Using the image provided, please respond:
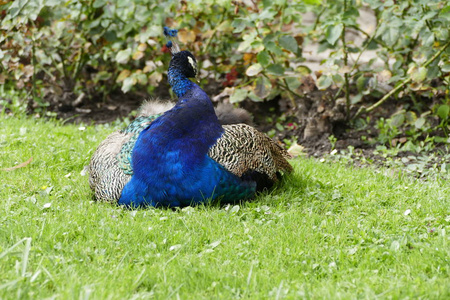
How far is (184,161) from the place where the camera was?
12.6 feet

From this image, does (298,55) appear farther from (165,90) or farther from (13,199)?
(13,199)

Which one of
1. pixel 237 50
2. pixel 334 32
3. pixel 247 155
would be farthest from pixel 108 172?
pixel 237 50

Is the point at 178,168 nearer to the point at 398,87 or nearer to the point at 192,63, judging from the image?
the point at 192,63

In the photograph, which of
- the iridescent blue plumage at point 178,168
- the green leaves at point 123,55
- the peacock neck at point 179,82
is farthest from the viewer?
the green leaves at point 123,55

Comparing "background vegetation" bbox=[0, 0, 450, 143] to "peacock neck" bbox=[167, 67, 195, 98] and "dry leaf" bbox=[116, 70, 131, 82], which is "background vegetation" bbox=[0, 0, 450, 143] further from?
"peacock neck" bbox=[167, 67, 195, 98]

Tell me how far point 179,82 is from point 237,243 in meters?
1.39

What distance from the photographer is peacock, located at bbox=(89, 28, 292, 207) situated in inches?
152

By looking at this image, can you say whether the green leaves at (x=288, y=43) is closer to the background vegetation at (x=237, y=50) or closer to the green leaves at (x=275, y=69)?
the background vegetation at (x=237, y=50)

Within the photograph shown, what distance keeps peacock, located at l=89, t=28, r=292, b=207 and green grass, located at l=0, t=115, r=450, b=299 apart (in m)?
0.12

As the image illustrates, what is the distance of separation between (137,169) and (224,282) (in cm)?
125

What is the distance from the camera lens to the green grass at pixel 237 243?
2.78 metres

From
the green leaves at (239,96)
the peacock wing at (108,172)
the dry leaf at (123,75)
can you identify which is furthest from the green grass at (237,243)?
the dry leaf at (123,75)

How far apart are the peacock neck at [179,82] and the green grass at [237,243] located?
2.76 ft

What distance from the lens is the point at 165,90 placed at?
690 centimetres
